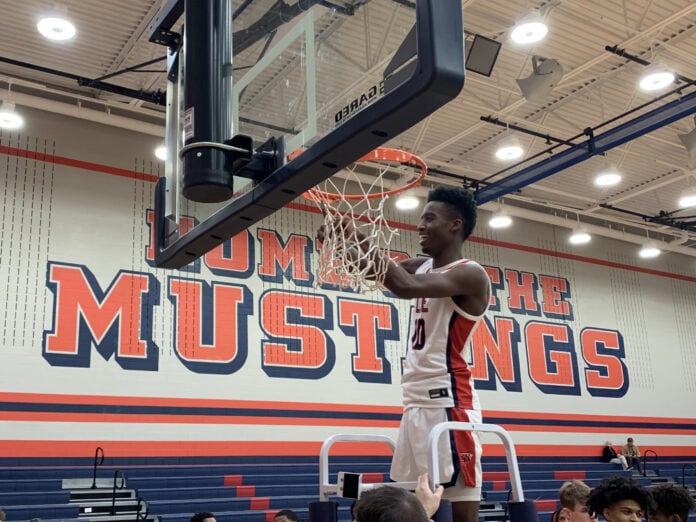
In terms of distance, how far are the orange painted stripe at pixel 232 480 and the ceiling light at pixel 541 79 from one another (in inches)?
261

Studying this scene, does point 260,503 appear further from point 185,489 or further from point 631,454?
point 631,454

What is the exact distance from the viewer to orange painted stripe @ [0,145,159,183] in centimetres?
1125

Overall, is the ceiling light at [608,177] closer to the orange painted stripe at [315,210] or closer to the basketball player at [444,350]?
the orange painted stripe at [315,210]

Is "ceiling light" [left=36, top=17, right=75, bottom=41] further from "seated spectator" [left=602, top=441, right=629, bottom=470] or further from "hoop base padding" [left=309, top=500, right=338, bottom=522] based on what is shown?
"seated spectator" [left=602, top=441, right=629, bottom=470]

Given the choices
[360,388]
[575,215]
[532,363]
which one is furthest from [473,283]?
[575,215]

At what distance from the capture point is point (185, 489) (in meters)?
10.4

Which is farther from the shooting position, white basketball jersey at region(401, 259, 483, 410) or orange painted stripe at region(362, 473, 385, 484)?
orange painted stripe at region(362, 473, 385, 484)

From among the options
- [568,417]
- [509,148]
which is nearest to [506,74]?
[509,148]

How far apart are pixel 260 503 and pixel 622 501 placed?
300 inches

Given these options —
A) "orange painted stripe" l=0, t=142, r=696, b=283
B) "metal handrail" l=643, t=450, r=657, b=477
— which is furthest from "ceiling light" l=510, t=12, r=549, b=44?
"metal handrail" l=643, t=450, r=657, b=477

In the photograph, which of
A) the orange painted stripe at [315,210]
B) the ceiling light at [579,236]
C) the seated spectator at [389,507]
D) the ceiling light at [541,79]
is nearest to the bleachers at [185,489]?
the orange painted stripe at [315,210]

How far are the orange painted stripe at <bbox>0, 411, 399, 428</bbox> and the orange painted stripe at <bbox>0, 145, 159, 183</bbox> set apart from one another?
350 centimetres

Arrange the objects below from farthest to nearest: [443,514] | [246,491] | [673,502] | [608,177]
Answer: [608,177] < [246,491] < [673,502] < [443,514]

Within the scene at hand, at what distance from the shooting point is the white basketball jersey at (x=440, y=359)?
340cm
